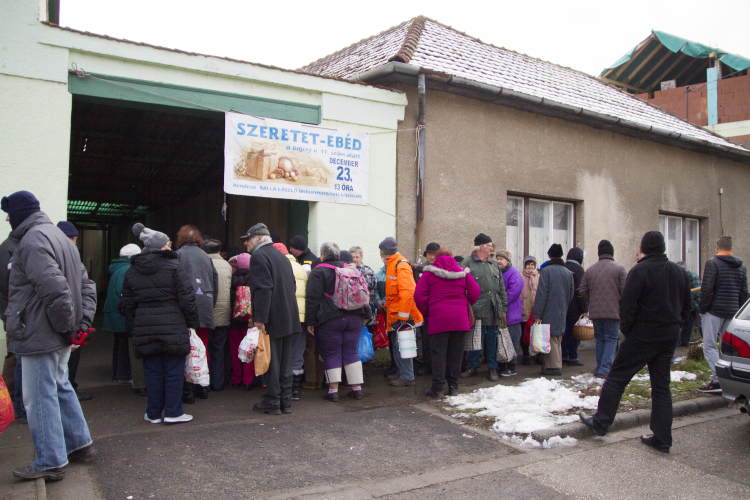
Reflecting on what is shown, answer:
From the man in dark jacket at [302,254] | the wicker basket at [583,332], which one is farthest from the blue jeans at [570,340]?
the man in dark jacket at [302,254]

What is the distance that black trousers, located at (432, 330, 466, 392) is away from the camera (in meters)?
6.25

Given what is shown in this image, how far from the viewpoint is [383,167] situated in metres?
8.10

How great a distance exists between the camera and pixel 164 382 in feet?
17.1

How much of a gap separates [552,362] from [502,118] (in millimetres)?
4243

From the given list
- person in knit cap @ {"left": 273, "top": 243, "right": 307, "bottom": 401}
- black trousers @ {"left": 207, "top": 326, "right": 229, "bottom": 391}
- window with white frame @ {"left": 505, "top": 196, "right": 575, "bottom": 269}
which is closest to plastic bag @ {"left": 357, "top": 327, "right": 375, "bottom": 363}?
person in knit cap @ {"left": 273, "top": 243, "right": 307, "bottom": 401}

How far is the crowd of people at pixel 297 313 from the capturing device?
3.83 m

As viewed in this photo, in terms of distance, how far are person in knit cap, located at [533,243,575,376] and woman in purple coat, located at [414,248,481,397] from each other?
5.32ft

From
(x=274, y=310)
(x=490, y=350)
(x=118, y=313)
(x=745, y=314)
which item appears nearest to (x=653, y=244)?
(x=745, y=314)

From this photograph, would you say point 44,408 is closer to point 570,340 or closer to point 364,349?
point 364,349

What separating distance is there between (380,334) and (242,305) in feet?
6.33

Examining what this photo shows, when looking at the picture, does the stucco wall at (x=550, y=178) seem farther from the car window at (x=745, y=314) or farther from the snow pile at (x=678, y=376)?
the car window at (x=745, y=314)

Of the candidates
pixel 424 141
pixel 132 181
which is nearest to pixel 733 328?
pixel 424 141

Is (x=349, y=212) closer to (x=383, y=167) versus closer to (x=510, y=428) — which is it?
(x=383, y=167)

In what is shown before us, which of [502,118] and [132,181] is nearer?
[502,118]
